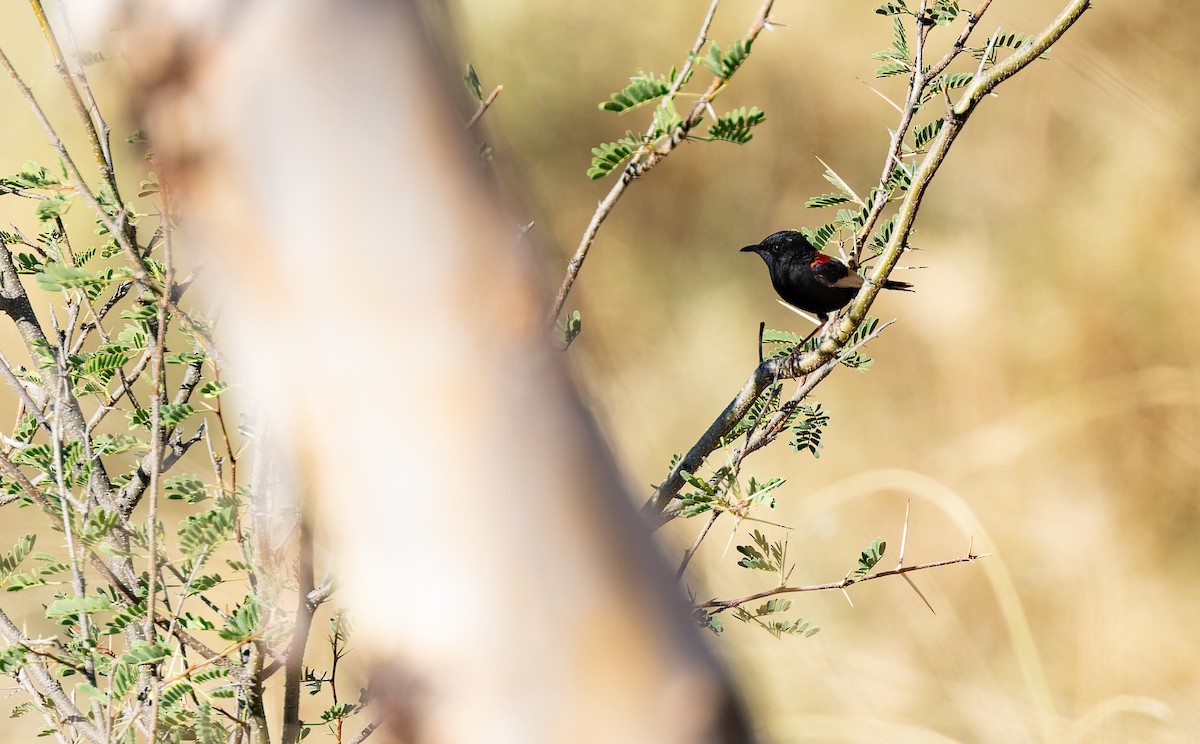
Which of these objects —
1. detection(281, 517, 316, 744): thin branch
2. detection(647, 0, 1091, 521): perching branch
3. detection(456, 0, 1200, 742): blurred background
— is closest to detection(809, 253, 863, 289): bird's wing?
detection(647, 0, 1091, 521): perching branch

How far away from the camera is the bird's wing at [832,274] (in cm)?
79

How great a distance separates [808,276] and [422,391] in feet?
2.02

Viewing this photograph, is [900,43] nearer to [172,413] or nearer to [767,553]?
[767,553]

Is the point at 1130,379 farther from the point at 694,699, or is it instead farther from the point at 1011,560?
the point at 694,699

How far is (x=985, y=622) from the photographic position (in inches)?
62.0

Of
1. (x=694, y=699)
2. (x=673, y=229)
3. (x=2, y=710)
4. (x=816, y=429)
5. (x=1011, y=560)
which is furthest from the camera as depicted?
(x=673, y=229)

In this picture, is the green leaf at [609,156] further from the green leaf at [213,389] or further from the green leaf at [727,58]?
the green leaf at [213,389]

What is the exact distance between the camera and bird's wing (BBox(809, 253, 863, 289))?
794 mm

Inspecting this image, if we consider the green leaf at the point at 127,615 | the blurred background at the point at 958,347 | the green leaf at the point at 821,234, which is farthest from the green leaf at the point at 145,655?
the blurred background at the point at 958,347

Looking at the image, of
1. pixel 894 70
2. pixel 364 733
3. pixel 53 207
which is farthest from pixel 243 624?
pixel 894 70

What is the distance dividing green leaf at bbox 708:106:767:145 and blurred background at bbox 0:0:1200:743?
1070mm

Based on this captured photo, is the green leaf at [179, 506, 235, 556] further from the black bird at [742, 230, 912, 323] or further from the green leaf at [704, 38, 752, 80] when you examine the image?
the black bird at [742, 230, 912, 323]

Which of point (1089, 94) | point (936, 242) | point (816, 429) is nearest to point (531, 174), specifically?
point (936, 242)

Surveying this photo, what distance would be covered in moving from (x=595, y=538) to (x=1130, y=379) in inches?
65.5
